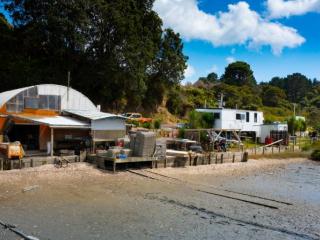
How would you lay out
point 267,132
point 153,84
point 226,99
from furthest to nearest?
point 226,99, point 153,84, point 267,132

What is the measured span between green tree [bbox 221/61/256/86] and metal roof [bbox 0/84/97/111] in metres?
71.4

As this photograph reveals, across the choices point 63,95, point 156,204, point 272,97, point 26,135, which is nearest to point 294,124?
point 63,95

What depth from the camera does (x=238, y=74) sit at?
103 m

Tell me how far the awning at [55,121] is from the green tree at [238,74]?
74.9 meters

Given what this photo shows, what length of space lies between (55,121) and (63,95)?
3930mm

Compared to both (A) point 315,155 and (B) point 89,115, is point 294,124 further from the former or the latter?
(B) point 89,115

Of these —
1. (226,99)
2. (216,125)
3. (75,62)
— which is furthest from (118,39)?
(226,99)

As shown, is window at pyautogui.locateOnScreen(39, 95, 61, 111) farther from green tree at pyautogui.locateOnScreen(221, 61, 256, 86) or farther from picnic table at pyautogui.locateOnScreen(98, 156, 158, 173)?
green tree at pyautogui.locateOnScreen(221, 61, 256, 86)

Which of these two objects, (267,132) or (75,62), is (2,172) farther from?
(267,132)

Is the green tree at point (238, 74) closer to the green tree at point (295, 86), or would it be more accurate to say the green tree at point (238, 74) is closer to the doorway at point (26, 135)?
the green tree at point (295, 86)

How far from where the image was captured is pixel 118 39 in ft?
148

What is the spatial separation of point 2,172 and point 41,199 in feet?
19.8

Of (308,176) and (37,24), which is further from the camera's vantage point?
(37,24)

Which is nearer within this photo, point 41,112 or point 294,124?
point 41,112
